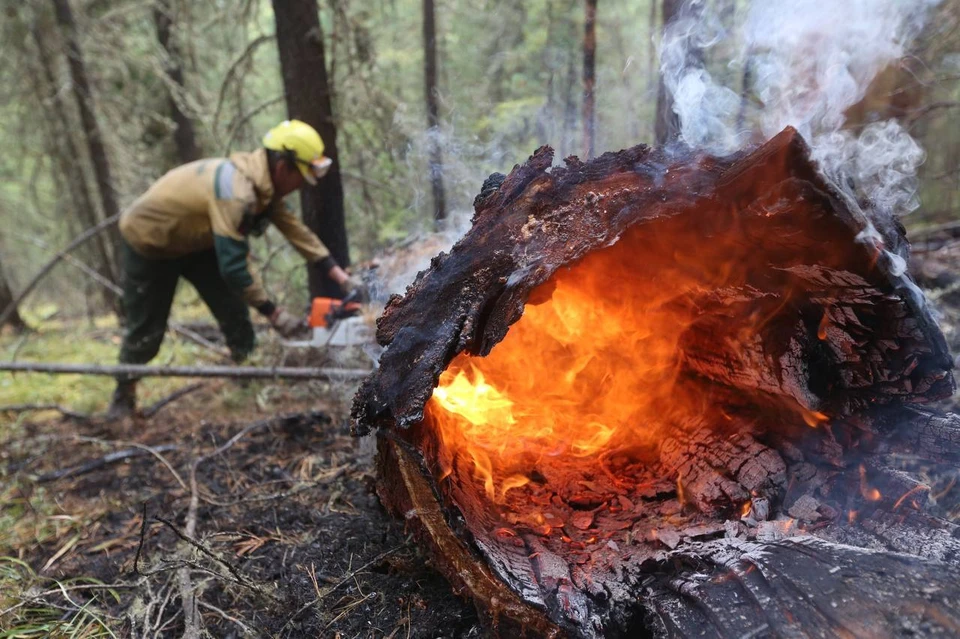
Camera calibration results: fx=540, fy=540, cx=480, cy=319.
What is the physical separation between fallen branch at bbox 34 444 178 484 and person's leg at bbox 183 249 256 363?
69.8 inches

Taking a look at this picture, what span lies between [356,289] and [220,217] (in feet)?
Answer: 4.11

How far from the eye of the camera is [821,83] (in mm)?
2363

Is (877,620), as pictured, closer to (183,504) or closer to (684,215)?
(684,215)

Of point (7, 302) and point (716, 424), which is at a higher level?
point (716, 424)

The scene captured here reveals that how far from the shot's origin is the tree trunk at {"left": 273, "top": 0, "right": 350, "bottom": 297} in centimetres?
484

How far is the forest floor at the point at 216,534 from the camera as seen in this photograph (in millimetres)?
2020

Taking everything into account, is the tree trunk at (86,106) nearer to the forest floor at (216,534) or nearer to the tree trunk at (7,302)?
the tree trunk at (7,302)

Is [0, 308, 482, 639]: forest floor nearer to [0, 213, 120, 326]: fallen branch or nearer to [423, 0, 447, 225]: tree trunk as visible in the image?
[0, 213, 120, 326]: fallen branch

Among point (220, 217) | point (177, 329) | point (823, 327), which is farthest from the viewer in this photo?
point (177, 329)

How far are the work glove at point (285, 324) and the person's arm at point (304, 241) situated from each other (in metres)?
0.52

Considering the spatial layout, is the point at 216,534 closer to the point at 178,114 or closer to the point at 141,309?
the point at 141,309

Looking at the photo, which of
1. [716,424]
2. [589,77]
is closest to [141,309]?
[589,77]

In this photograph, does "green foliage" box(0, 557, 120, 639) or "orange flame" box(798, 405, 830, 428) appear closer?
"orange flame" box(798, 405, 830, 428)

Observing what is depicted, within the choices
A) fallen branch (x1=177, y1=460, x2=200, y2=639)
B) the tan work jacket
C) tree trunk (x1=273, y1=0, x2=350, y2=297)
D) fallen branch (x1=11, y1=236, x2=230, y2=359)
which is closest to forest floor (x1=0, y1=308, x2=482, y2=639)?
fallen branch (x1=177, y1=460, x2=200, y2=639)
